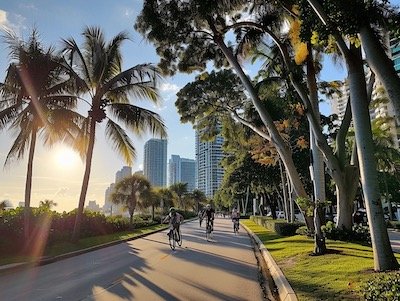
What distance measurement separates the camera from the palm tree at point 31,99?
18172 mm

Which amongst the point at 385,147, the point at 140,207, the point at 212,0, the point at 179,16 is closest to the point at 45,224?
the point at 179,16

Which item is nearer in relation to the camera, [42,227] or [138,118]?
[42,227]

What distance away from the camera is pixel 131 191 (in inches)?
1740

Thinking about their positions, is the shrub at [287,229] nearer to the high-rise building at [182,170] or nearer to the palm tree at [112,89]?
the palm tree at [112,89]

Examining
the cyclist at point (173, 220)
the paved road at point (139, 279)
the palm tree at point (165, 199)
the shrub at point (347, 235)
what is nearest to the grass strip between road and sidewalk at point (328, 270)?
the paved road at point (139, 279)

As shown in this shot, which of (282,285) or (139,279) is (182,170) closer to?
(139,279)

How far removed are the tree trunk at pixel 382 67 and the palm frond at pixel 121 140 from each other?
15.6 metres

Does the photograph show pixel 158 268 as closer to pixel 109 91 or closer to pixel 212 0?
pixel 212 0

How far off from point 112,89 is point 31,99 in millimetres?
4463

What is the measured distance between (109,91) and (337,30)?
49.3 feet

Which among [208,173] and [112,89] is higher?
[208,173]

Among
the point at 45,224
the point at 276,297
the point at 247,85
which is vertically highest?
the point at 247,85

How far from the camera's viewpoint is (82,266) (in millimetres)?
13406

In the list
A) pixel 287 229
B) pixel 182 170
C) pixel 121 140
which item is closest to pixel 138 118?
pixel 121 140
